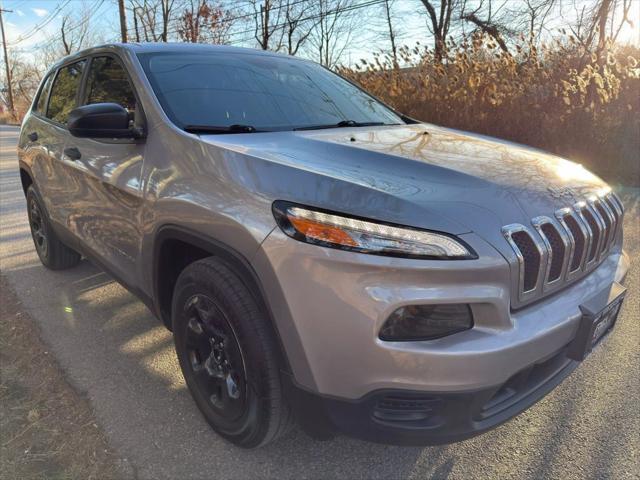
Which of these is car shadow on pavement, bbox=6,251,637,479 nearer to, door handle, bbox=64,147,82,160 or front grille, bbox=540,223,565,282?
front grille, bbox=540,223,565,282

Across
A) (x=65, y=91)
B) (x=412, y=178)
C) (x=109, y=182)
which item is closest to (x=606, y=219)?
(x=412, y=178)

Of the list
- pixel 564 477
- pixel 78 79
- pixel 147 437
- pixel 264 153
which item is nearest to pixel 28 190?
pixel 78 79

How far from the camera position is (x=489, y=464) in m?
2.09

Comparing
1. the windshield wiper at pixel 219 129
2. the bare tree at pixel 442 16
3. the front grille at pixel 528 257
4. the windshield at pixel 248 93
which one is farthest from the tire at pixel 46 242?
the bare tree at pixel 442 16

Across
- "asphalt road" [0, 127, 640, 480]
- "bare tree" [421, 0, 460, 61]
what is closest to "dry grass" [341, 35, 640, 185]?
"asphalt road" [0, 127, 640, 480]

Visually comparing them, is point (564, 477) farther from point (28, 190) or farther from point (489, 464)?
point (28, 190)

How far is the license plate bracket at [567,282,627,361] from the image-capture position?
1802 mm

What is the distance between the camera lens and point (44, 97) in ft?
13.6

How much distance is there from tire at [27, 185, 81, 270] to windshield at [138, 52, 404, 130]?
197 cm

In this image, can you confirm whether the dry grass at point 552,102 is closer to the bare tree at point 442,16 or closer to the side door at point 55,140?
the side door at point 55,140

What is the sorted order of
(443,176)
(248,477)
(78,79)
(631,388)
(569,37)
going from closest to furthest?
(443,176), (248,477), (631,388), (78,79), (569,37)

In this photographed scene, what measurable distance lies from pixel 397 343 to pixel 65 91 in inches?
133

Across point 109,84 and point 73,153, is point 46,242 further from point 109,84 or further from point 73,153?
point 109,84

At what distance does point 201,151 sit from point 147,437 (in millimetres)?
1299
